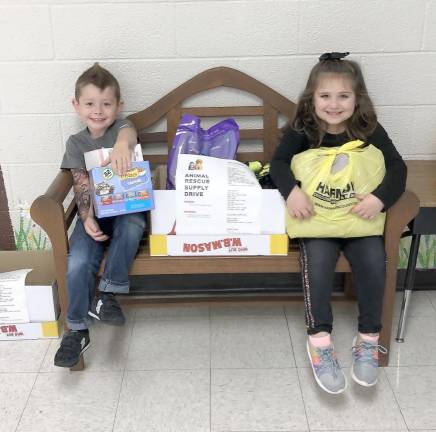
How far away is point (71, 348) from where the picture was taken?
1.74 meters

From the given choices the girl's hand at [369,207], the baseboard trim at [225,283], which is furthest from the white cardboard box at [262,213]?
the baseboard trim at [225,283]

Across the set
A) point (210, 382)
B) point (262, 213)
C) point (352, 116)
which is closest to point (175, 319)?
point (210, 382)

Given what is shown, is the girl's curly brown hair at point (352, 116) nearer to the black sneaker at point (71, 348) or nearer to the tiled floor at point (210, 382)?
the tiled floor at point (210, 382)

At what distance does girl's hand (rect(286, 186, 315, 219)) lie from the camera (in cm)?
169

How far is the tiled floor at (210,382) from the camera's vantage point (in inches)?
65.4

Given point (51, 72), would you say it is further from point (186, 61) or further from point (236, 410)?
point (236, 410)

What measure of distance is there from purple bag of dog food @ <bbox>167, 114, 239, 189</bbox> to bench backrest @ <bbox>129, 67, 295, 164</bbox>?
0.13 metres

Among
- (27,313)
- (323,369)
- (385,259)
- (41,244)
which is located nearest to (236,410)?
(323,369)

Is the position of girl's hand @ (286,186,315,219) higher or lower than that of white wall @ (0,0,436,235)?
lower

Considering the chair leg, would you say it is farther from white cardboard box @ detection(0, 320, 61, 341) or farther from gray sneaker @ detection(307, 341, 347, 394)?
white cardboard box @ detection(0, 320, 61, 341)

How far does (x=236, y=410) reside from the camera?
5.57 ft

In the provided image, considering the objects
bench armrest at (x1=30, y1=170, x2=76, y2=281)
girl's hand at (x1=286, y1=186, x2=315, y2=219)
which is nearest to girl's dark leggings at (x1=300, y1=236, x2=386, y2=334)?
girl's hand at (x1=286, y1=186, x2=315, y2=219)

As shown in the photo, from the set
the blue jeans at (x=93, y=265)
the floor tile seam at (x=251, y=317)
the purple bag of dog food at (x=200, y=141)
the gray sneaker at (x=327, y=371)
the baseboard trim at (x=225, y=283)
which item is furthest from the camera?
the baseboard trim at (x=225, y=283)

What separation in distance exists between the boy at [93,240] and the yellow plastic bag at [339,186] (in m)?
0.55
